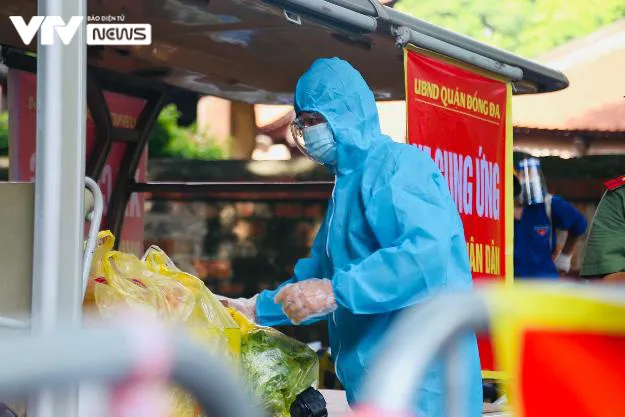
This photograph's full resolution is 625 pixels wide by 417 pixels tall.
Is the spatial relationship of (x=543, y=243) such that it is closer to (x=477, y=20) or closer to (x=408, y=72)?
(x=408, y=72)

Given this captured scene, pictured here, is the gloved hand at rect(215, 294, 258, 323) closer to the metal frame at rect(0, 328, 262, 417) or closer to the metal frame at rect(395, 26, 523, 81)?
the metal frame at rect(395, 26, 523, 81)

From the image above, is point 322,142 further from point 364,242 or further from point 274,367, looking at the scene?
point 274,367

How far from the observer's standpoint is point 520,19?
802 inches

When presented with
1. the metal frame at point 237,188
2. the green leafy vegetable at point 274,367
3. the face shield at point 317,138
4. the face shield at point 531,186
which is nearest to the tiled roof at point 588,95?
the face shield at point 531,186

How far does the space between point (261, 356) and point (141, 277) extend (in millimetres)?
431

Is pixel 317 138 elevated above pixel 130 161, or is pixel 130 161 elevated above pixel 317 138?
pixel 130 161

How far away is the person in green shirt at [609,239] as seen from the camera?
15.2 ft

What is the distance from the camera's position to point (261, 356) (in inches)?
137

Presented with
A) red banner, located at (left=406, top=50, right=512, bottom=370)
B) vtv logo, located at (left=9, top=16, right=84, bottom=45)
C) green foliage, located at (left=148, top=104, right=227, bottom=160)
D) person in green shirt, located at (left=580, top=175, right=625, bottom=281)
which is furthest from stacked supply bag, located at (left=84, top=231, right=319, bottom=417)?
green foliage, located at (left=148, top=104, right=227, bottom=160)

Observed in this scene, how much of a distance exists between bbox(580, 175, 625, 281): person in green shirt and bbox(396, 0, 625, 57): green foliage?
15.5 meters

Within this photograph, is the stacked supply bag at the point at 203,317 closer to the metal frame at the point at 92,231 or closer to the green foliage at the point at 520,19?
the metal frame at the point at 92,231

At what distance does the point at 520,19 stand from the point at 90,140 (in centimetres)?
1517

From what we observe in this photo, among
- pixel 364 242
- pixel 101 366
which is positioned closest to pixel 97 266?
pixel 364 242

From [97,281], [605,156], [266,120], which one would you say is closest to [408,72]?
[97,281]
